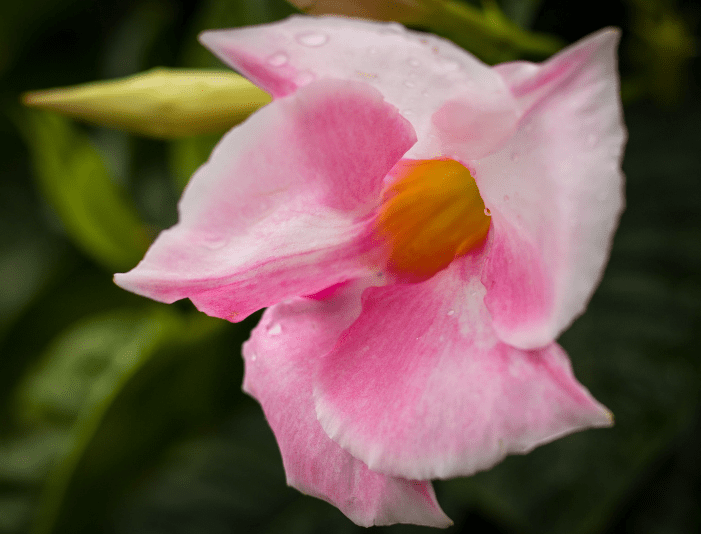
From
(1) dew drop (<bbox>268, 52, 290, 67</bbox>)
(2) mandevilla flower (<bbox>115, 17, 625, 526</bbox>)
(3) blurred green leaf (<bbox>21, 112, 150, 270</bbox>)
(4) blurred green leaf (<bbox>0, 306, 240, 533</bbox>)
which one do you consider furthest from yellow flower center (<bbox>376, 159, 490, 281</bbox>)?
(3) blurred green leaf (<bbox>21, 112, 150, 270</bbox>)

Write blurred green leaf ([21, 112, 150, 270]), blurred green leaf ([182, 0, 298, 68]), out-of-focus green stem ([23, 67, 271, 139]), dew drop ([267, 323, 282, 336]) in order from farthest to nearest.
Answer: blurred green leaf ([21, 112, 150, 270]) < blurred green leaf ([182, 0, 298, 68]) < out-of-focus green stem ([23, 67, 271, 139]) < dew drop ([267, 323, 282, 336])

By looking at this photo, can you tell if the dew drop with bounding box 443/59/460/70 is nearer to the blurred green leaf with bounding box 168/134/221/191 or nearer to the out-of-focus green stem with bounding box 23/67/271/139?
the out-of-focus green stem with bounding box 23/67/271/139

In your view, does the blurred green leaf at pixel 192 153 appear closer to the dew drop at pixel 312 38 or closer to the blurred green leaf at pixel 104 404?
the blurred green leaf at pixel 104 404

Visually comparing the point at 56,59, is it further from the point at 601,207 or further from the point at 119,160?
the point at 601,207

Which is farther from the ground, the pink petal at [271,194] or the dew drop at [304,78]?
the dew drop at [304,78]

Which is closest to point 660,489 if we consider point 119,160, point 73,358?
point 73,358

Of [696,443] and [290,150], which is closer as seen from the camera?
[290,150]

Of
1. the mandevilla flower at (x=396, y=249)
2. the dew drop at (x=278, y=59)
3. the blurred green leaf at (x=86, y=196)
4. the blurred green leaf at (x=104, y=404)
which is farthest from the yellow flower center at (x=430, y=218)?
the blurred green leaf at (x=86, y=196)
